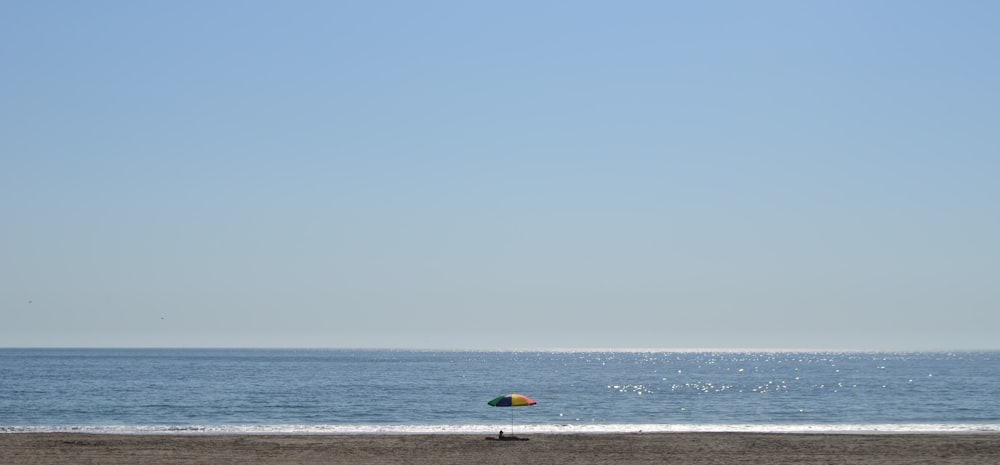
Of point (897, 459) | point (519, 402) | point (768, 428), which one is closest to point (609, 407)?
point (768, 428)

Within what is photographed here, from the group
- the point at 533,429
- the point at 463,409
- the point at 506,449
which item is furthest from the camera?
the point at 463,409

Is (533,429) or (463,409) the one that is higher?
(463,409)

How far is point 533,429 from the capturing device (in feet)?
143

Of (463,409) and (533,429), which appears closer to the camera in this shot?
(533,429)

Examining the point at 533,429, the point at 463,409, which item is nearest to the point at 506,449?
the point at 533,429

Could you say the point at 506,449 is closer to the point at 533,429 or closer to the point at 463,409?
the point at 533,429

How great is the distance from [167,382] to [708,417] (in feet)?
193

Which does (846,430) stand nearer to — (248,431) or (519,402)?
(519,402)

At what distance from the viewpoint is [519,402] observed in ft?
121

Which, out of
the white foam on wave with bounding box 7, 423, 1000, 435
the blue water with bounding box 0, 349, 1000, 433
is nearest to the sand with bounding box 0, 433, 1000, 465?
the white foam on wave with bounding box 7, 423, 1000, 435

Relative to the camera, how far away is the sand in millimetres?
31062

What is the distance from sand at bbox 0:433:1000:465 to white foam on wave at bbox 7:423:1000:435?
3.64m

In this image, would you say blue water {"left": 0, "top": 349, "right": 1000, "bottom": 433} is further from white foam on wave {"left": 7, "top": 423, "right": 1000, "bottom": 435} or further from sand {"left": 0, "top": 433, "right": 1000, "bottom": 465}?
sand {"left": 0, "top": 433, "right": 1000, "bottom": 465}

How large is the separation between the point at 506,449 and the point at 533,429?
9.82 metres
